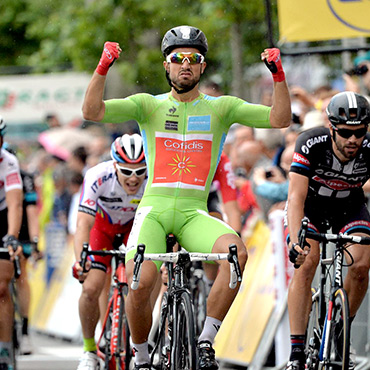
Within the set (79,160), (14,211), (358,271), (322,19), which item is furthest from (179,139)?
(79,160)

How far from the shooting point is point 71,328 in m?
16.2

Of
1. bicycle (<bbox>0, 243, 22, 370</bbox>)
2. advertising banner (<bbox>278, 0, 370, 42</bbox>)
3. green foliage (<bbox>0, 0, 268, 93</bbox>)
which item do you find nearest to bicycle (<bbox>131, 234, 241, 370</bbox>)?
bicycle (<bbox>0, 243, 22, 370</bbox>)

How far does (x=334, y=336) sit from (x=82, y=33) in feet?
43.3

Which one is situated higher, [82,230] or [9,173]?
[9,173]

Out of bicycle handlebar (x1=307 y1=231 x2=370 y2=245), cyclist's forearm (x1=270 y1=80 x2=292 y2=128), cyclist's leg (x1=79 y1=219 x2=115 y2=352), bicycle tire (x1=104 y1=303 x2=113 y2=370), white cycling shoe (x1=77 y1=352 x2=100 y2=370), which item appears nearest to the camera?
bicycle handlebar (x1=307 y1=231 x2=370 y2=245)

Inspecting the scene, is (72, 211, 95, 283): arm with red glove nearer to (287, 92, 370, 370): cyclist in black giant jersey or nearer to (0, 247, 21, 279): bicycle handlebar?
(0, 247, 21, 279): bicycle handlebar

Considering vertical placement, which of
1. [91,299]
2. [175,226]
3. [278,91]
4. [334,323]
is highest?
[278,91]

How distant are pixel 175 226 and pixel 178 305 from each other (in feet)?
2.53

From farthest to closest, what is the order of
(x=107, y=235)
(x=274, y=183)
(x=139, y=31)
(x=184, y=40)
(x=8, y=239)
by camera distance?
(x=139, y=31) → (x=274, y=183) → (x=107, y=235) → (x=8, y=239) → (x=184, y=40)

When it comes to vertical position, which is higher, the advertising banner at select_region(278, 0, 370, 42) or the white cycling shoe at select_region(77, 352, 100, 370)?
the advertising banner at select_region(278, 0, 370, 42)

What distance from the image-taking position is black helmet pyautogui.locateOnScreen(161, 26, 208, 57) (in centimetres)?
838

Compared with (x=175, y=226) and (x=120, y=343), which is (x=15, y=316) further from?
(x=175, y=226)

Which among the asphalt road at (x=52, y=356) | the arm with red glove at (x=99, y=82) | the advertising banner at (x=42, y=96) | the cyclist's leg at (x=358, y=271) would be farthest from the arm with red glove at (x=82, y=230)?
the advertising banner at (x=42, y=96)

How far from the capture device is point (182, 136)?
841 cm
